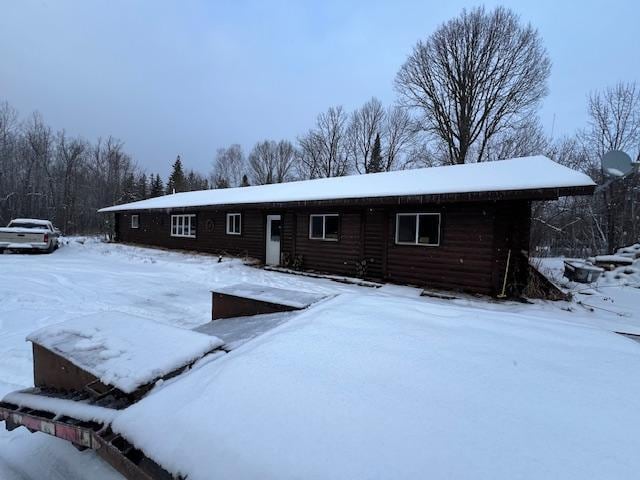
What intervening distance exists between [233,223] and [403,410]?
543 inches

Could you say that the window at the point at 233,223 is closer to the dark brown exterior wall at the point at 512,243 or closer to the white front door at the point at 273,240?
the white front door at the point at 273,240

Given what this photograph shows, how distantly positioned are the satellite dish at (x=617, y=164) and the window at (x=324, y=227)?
24.6 feet

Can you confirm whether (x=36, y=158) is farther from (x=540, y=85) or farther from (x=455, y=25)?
(x=540, y=85)

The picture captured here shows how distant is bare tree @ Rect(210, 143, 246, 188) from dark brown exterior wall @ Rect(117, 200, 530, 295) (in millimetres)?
36379

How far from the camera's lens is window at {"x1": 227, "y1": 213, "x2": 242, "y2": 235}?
1407 cm

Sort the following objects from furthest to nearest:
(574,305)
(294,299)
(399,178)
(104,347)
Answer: (399,178), (574,305), (294,299), (104,347)

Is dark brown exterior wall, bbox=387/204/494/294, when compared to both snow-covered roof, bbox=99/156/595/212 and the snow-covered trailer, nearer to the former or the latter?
the snow-covered trailer

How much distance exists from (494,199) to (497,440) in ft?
24.3

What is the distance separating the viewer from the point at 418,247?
9.19m

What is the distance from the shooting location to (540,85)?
19531mm

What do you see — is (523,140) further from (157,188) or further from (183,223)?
(157,188)

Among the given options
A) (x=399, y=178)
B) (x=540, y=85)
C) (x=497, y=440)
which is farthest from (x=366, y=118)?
(x=497, y=440)

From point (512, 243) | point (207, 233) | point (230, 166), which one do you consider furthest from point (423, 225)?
point (230, 166)

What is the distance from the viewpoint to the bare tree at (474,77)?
19.6 meters
